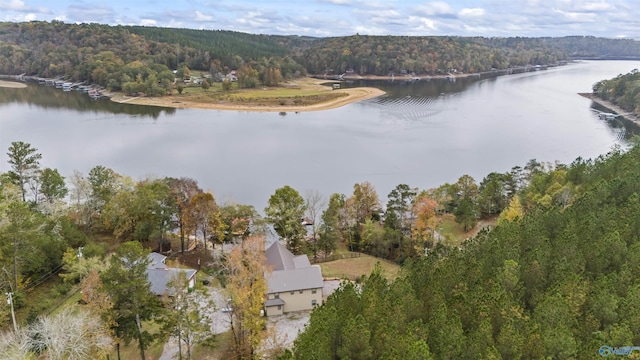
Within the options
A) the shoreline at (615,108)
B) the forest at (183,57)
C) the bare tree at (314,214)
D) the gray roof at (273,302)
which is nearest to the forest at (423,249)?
the bare tree at (314,214)

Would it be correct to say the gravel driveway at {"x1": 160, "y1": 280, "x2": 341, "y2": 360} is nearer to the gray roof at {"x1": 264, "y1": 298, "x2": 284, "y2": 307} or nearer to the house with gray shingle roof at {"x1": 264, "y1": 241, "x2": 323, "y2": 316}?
the house with gray shingle roof at {"x1": 264, "y1": 241, "x2": 323, "y2": 316}

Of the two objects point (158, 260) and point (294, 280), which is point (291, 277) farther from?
point (158, 260)

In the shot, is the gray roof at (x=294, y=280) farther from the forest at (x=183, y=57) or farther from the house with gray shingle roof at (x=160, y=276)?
the forest at (x=183, y=57)

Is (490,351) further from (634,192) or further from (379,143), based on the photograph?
(379,143)

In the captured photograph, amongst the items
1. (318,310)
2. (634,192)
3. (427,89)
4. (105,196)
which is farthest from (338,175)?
(427,89)

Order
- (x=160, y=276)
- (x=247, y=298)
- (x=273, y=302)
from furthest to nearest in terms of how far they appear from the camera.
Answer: (x=160, y=276) → (x=273, y=302) → (x=247, y=298)

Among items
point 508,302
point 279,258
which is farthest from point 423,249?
point 508,302

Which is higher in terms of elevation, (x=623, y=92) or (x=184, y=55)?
(x=184, y=55)
